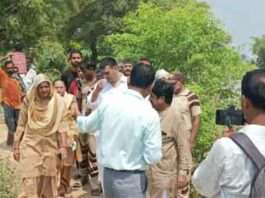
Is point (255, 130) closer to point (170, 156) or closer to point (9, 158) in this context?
point (170, 156)

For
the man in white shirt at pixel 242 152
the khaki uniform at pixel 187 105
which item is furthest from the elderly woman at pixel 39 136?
the man in white shirt at pixel 242 152

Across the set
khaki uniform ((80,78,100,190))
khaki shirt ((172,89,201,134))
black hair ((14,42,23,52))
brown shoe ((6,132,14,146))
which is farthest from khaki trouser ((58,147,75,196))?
black hair ((14,42,23,52))

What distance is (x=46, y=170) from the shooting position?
8117 mm

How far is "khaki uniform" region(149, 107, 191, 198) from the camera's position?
6.48 metres

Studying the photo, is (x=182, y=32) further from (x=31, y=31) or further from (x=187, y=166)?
(x=31, y=31)

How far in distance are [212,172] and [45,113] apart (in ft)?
15.2

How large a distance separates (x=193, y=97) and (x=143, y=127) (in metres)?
2.72

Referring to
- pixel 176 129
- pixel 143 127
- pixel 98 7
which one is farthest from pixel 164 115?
pixel 98 7

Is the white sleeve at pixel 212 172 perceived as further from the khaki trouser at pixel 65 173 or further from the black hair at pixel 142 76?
the khaki trouser at pixel 65 173

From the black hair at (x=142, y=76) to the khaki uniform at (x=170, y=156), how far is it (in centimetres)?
110

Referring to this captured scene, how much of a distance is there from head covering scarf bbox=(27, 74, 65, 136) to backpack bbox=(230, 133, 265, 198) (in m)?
4.66

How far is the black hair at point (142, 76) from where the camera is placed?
5.38 m

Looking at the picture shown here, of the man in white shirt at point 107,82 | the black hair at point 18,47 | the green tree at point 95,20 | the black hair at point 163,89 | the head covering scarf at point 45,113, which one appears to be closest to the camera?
the black hair at point 163,89

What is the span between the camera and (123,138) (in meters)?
5.31
